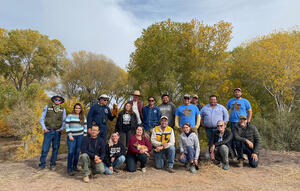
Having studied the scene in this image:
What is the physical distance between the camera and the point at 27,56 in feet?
95.4

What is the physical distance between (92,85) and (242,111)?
29069mm

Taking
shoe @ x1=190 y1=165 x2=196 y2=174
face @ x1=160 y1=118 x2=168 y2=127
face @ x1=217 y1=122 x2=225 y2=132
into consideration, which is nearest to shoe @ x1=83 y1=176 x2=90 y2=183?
face @ x1=160 y1=118 x2=168 y2=127

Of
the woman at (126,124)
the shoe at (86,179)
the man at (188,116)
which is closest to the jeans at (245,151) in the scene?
the man at (188,116)

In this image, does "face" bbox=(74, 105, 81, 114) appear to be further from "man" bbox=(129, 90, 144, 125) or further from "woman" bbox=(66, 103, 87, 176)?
"man" bbox=(129, 90, 144, 125)

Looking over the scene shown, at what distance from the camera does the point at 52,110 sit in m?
5.87

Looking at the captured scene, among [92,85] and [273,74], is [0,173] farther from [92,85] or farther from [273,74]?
[92,85]

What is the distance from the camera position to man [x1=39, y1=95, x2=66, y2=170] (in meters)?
5.77

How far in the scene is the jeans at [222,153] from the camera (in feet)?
18.9

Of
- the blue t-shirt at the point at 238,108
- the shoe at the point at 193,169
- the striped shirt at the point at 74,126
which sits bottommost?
the shoe at the point at 193,169

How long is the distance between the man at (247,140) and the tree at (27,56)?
29.1 m

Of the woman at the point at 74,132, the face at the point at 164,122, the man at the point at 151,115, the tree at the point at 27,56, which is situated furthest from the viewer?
the tree at the point at 27,56

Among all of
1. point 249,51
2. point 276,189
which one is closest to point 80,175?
point 276,189

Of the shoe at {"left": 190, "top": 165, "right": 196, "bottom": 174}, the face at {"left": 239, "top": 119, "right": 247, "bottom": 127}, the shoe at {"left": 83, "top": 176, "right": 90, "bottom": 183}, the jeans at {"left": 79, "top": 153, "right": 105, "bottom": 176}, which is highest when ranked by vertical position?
the face at {"left": 239, "top": 119, "right": 247, "bottom": 127}

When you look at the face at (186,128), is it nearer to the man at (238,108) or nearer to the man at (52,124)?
the man at (238,108)
